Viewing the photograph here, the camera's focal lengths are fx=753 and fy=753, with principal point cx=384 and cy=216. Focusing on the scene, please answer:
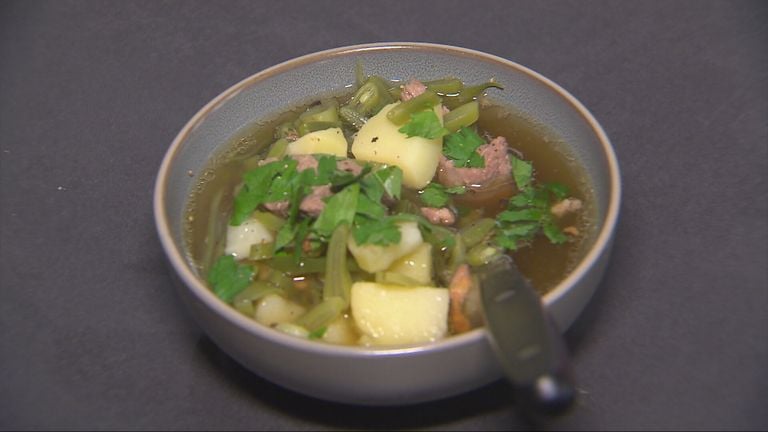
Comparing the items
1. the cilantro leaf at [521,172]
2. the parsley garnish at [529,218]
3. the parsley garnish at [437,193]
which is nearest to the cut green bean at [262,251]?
the parsley garnish at [437,193]

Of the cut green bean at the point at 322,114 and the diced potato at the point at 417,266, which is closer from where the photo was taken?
the diced potato at the point at 417,266

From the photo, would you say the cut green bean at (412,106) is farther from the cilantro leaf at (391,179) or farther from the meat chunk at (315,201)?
the meat chunk at (315,201)

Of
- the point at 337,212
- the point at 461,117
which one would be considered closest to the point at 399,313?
the point at 337,212

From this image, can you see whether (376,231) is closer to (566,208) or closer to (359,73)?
(566,208)

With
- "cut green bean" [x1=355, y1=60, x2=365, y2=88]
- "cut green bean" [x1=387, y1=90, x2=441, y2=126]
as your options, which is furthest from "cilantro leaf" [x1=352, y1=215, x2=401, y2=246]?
"cut green bean" [x1=355, y1=60, x2=365, y2=88]

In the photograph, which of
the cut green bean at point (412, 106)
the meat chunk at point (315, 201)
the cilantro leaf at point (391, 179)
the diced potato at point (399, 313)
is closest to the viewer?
the diced potato at point (399, 313)
